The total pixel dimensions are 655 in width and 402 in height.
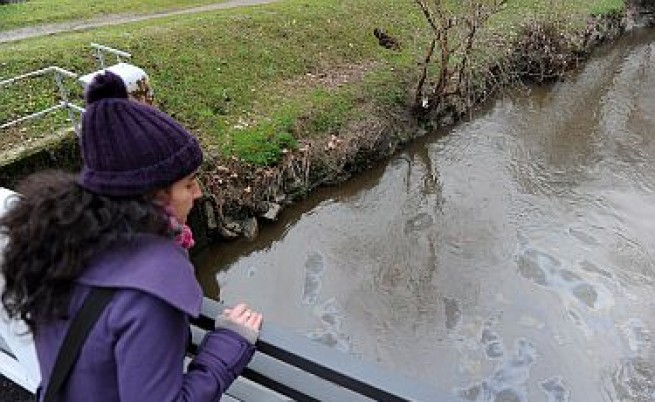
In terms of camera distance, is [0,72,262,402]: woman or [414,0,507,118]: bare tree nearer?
[0,72,262,402]: woman

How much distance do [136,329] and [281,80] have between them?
895cm

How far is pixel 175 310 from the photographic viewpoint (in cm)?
153

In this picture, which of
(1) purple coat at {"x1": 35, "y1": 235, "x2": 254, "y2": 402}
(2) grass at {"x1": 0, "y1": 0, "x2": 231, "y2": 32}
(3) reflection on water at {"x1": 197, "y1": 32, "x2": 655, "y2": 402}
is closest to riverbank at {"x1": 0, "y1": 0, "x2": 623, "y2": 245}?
(3) reflection on water at {"x1": 197, "y1": 32, "x2": 655, "y2": 402}

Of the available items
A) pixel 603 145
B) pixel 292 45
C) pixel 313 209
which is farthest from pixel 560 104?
pixel 313 209

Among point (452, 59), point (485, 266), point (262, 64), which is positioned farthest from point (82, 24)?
point (485, 266)

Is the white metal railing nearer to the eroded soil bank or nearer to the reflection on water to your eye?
the eroded soil bank

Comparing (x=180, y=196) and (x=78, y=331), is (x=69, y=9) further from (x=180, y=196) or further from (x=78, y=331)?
(x=78, y=331)

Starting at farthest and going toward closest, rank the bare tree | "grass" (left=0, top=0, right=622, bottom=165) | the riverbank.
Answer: the bare tree
"grass" (left=0, top=0, right=622, bottom=165)
the riverbank

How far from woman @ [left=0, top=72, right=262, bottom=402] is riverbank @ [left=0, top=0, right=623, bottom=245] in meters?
4.64

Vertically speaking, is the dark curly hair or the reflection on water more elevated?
the dark curly hair

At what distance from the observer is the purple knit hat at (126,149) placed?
157cm

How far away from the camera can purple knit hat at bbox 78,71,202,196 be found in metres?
1.57

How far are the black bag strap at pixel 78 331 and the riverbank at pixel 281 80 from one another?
4724 mm

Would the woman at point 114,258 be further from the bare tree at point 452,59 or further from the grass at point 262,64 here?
the bare tree at point 452,59
